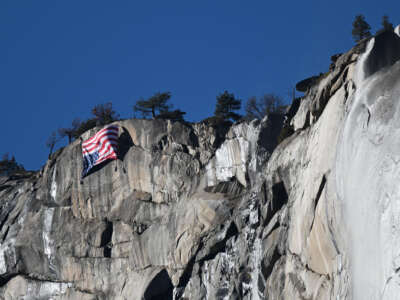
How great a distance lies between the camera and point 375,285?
18.6 metres

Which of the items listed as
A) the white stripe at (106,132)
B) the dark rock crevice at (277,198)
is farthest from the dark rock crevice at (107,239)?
the dark rock crevice at (277,198)

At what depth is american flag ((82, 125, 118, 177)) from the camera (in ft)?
168

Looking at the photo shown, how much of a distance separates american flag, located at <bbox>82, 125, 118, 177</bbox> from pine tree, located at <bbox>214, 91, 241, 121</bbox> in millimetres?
8173

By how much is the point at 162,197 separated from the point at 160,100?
525 inches

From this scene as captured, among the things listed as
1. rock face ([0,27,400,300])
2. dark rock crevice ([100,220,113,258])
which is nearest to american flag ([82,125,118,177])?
rock face ([0,27,400,300])

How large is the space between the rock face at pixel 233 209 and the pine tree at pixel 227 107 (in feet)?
13.3

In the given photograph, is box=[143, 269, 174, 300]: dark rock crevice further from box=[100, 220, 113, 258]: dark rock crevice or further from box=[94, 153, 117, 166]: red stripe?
box=[94, 153, 117, 166]: red stripe

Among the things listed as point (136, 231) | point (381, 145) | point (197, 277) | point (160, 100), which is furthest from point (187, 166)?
point (381, 145)

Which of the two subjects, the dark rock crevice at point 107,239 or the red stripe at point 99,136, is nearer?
the dark rock crevice at point 107,239

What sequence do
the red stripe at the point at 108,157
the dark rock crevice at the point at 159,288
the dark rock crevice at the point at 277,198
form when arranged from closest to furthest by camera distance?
the dark rock crevice at the point at 277,198
the dark rock crevice at the point at 159,288
the red stripe at the point at 108,157

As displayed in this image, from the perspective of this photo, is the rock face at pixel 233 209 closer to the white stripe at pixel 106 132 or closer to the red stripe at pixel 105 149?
the white stripe at pixel 106 132

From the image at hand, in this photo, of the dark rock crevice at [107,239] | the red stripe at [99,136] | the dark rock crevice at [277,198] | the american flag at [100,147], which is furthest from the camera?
the red stripe at [99,136]

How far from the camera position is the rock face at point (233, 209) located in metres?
20.9

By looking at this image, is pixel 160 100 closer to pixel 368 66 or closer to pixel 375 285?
pixel 368 66
